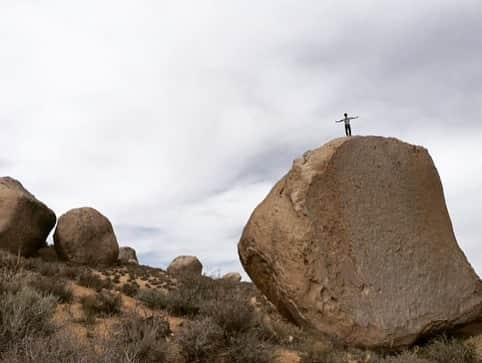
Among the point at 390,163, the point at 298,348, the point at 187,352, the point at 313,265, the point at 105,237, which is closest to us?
the point at 187,352

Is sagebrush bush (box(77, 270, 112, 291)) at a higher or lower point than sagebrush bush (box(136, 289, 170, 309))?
higher

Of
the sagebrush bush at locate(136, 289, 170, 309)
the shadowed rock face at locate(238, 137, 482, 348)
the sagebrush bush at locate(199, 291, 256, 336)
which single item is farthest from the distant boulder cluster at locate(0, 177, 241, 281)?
the sagebrush bush at locate(199, 291, 256, 336)

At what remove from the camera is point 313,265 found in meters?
7.50

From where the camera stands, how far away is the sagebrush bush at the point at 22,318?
4.63 meters

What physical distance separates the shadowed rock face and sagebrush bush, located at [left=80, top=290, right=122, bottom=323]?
249 centimetres

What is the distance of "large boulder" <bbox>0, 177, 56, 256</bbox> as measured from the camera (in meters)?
18.6

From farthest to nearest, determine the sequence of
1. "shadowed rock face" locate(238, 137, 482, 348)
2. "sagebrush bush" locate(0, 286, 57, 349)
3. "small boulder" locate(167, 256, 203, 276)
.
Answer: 1. "small boulder" locate(167, 256, 203, 276)
2. "shadowed rock face" locate(238, 137, 482, 348)
3. "sagebrush bush" locate(0, 286, 57, 349)

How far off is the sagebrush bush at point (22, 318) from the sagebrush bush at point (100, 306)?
5.62ft

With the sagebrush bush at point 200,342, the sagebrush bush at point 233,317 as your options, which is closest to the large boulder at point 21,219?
the sagebrush bush at point 233,317

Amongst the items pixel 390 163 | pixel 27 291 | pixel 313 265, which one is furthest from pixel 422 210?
pixel 27 291

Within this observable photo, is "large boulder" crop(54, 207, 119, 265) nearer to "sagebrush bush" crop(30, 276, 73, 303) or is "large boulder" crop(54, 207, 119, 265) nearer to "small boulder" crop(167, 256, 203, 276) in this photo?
"small boulder" crop(167, 256, 203, 276)

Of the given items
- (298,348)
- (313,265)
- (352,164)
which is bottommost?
(298,348)

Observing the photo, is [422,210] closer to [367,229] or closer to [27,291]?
[367,229]

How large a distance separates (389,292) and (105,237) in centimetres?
1723
